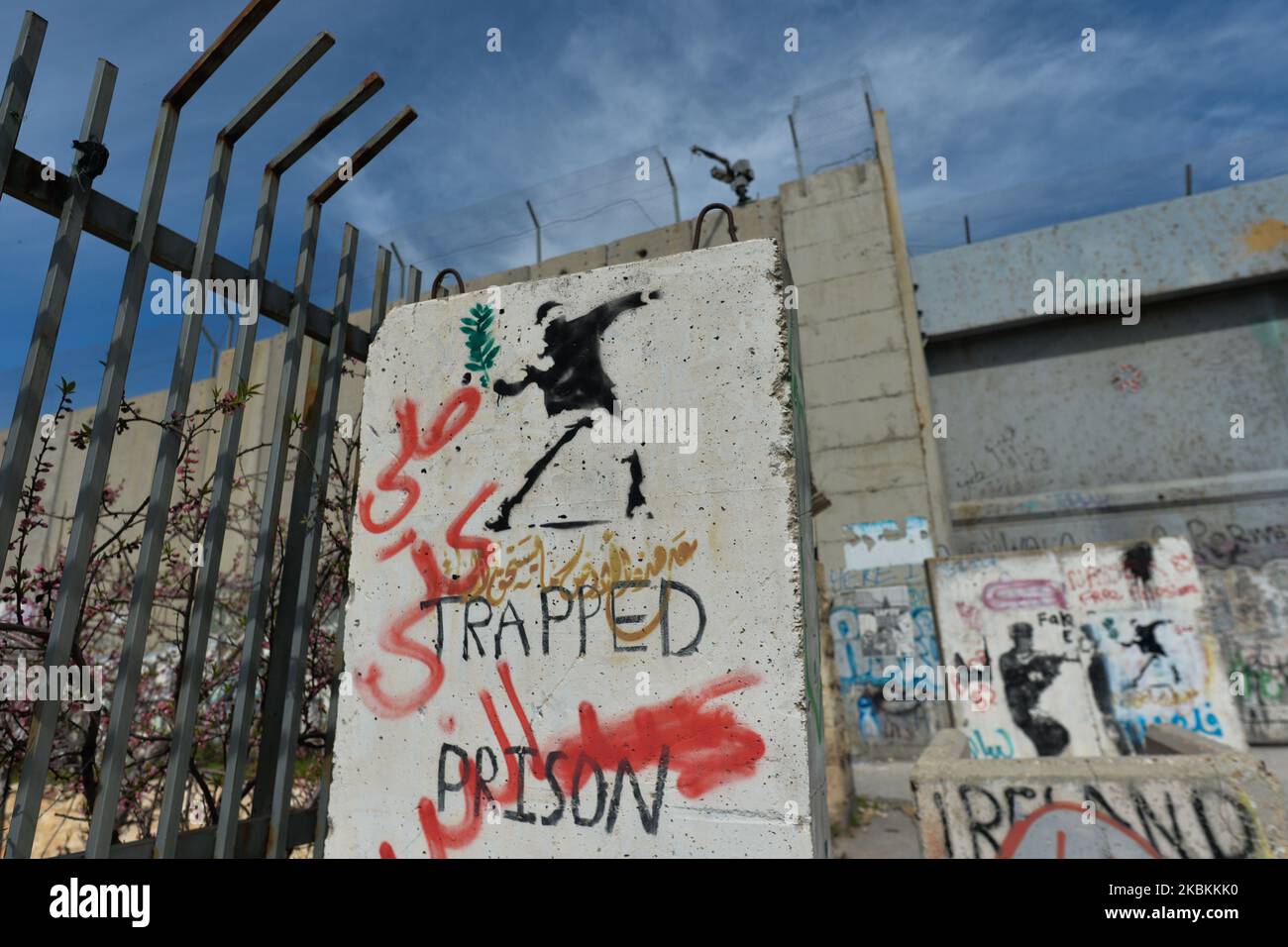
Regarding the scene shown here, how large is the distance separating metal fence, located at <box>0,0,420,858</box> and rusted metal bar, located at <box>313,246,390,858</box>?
0.01 metres

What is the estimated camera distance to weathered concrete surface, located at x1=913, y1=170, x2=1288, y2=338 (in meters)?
11.1

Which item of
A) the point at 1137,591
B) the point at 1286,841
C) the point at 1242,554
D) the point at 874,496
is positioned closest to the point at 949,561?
the point at 1137,591

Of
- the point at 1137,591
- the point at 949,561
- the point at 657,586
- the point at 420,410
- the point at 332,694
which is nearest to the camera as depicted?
the point at 657,586

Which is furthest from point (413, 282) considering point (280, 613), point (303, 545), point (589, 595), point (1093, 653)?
point (1093, 653)

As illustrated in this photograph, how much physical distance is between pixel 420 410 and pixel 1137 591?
7.29 m

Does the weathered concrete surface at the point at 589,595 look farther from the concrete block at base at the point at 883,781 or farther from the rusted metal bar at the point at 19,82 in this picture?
the concrete block at base at the point at 883,781

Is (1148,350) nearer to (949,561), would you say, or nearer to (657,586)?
(949,561)

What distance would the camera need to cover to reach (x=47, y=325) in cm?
176

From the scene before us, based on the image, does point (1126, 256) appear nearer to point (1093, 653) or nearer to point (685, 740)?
point (1093, 653)

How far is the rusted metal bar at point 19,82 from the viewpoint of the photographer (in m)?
1.69

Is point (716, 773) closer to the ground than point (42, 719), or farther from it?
closer to the ground

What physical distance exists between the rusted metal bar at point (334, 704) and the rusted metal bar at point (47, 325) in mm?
925

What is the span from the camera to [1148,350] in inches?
459

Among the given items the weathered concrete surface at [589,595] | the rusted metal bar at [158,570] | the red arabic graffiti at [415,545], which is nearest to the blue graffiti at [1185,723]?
the weathered concrete surface at [589,595]
